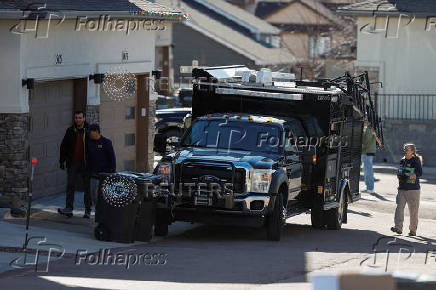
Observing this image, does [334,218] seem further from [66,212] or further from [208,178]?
[66,212]

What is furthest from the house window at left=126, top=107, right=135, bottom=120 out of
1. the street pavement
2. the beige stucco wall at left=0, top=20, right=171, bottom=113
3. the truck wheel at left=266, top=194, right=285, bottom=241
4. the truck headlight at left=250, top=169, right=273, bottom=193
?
the truck headlight at left=250, top=169, right=273, bottom=193

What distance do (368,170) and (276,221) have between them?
861cm

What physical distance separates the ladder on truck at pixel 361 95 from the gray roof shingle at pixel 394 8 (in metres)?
10.6

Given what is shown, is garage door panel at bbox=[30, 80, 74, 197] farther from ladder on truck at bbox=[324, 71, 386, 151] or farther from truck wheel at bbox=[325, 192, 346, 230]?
truck wheel at bbox=[325, 192, 346, 230]

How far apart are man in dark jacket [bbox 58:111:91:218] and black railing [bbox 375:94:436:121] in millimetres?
16756

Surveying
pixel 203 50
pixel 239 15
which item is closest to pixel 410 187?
pixel 203 50

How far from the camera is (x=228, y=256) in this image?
14.3 metres

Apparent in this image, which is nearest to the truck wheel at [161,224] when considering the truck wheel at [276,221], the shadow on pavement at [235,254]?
the shadow on pavement at [235,254]

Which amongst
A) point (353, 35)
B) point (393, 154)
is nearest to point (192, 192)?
point (393, 154)

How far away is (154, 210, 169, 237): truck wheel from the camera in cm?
1596

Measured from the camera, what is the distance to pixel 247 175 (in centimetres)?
1555

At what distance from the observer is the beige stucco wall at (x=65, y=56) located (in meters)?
17.7

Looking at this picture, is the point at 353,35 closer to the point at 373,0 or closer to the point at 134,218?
the point at 373,0

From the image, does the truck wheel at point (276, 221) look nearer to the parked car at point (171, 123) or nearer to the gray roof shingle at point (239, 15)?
the parked car at point (171, 123)
